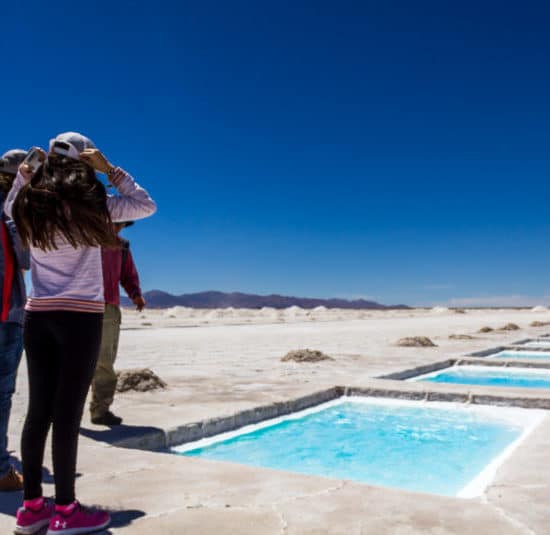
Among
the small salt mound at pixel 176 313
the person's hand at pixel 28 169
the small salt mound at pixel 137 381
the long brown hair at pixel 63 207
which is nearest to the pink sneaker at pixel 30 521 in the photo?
the long brown hair at pixel 63 207

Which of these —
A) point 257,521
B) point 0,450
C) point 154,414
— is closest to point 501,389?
point 154,414

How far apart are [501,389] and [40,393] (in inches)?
212

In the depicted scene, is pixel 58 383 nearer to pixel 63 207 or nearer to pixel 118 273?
pixel 63 207

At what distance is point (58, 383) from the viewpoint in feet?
7.57

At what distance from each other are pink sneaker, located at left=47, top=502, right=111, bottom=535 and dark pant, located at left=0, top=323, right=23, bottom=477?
2.35 feet

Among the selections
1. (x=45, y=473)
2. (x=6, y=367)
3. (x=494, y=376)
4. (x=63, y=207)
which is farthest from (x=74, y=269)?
(x=494, y=376)

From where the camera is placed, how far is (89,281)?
2.37 meters

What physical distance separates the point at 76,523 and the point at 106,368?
2.12 m

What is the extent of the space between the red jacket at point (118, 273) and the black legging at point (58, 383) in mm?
1905

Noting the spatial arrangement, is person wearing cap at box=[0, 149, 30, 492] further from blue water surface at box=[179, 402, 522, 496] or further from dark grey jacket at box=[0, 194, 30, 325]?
blue water surface at box=[179, 402, 522, 496]

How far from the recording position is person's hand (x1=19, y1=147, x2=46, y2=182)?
238 cm

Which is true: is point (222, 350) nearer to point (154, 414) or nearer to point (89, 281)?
point (154, 414)

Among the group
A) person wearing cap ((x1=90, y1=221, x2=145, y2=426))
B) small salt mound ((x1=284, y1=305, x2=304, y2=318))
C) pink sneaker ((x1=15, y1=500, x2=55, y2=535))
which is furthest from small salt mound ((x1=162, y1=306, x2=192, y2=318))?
pink sneaker ((x1=15, y1=500, x2=55, y2=535))

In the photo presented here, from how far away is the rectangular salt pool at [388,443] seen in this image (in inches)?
181
